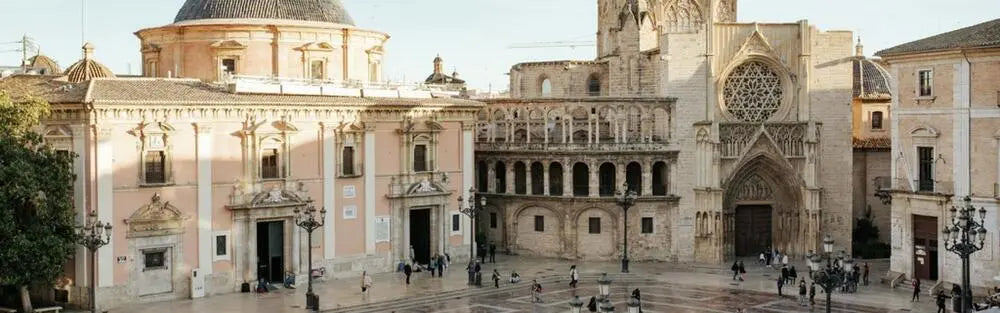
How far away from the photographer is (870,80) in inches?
2383

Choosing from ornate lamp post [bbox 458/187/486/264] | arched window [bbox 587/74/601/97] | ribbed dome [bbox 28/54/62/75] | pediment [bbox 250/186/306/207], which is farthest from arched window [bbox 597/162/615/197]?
ribbed dome [bbox 28/54/62/75]

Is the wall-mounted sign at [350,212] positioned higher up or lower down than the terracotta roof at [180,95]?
lower down

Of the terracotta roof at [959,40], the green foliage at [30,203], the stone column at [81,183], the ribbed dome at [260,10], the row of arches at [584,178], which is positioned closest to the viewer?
the green foliage at [30,203]

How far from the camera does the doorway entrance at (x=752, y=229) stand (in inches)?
1978

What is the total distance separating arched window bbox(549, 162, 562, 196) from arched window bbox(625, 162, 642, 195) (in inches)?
115

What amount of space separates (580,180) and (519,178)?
3.08m

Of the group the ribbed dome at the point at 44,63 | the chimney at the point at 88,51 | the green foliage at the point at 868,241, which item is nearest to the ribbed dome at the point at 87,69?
the chimney at the point at 88,51

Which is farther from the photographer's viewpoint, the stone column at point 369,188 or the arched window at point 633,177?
the arched window at point 633,177

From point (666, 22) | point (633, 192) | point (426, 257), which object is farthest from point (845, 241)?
point (426, 257)

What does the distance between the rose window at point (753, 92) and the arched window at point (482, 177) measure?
36.8ft

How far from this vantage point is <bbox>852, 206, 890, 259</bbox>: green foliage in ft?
164

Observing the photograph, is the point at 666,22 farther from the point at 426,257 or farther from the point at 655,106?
Answer: the point at 426,257

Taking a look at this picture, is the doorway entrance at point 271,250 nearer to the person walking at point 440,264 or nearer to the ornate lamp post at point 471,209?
the person walking at point 440,264

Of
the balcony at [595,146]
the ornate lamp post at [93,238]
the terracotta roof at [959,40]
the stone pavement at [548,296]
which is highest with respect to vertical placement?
the terracotta roof at [959,40]
